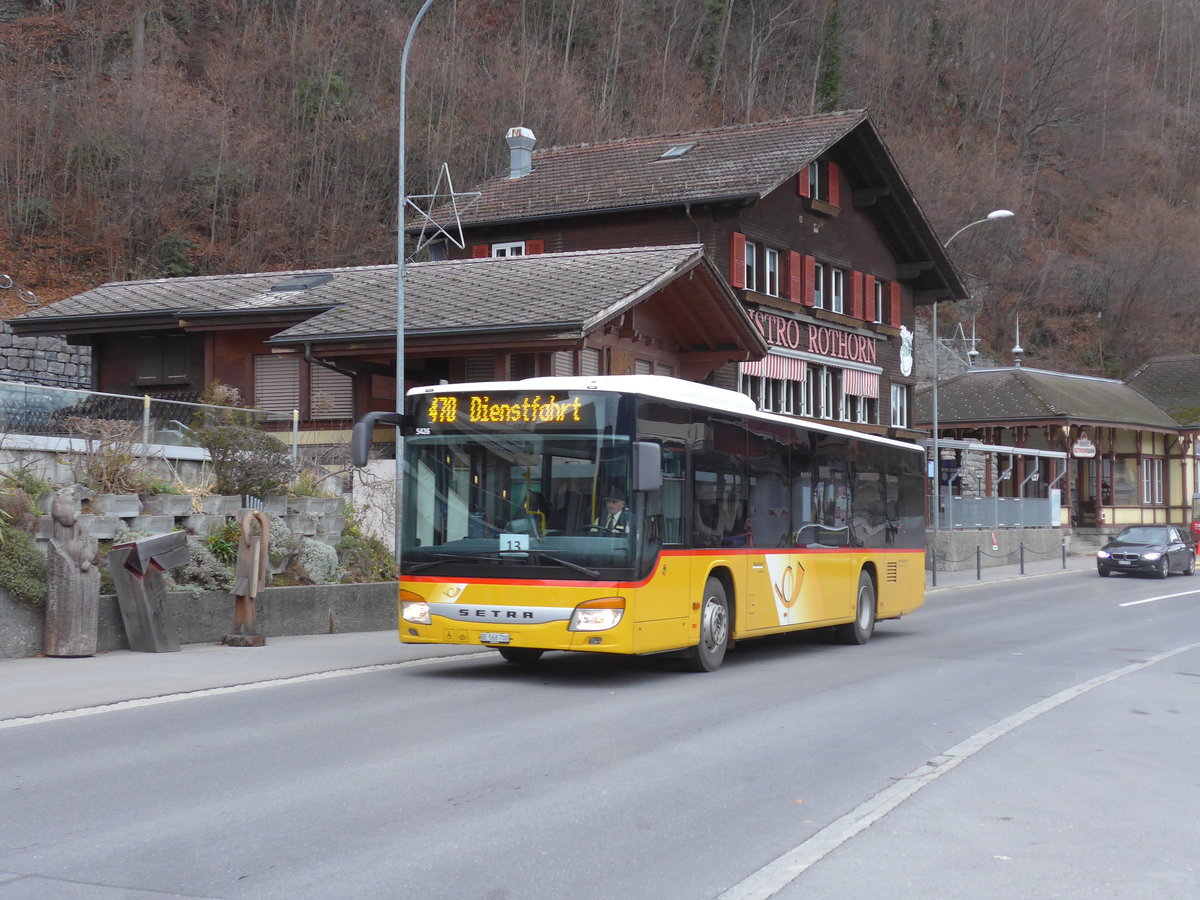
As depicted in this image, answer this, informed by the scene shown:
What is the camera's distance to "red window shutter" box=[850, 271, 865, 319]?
40.4 metres

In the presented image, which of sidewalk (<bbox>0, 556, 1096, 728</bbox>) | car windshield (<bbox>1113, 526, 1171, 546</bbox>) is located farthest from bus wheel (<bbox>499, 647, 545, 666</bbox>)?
A: car windshield (<bbox>1113, 526, 1171, 546</bbox>)

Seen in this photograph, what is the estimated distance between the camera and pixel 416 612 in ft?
42.6

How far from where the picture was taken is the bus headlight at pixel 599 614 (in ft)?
40.3

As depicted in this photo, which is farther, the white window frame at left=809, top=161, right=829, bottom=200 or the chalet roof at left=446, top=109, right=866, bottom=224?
the white window frame at left=809, top=161, right=829, bottom=200

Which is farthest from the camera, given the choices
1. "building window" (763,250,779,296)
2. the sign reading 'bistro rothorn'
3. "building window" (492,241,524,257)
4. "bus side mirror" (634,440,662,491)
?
"building window" (492,241,524,257)

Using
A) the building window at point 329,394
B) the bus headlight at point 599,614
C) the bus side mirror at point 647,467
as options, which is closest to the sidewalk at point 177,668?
the bus headlight at point 599,614

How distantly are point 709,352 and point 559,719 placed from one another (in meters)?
18.8

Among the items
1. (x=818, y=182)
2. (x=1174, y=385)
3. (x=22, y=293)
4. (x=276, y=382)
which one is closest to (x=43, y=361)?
(x=22, y=293)

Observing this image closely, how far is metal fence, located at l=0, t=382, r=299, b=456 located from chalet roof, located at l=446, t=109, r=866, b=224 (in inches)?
748

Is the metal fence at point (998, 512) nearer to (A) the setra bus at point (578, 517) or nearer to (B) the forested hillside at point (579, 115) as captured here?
(B) the forested hillside at point (579, 115)

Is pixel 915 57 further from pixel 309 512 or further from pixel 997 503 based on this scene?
pixel 309 512

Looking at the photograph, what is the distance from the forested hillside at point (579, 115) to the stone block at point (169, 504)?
2311 cm

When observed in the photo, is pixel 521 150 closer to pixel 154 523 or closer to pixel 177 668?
pixel 154 523

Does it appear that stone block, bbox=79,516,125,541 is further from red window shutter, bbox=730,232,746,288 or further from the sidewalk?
red window shutter, bbox=730,232,746,288
